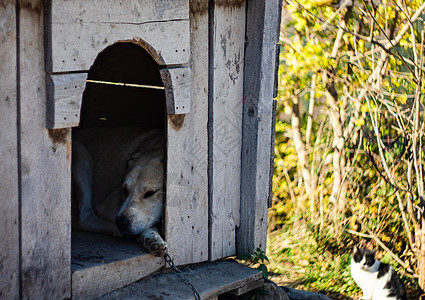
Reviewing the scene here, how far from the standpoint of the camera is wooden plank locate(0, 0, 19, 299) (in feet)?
9.28

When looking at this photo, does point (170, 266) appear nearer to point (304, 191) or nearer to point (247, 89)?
point (247, 89)

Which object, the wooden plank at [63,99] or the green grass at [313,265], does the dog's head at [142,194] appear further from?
the green grass at [313,265]

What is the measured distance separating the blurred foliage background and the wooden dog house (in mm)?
2297

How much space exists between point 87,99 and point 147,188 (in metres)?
1.27

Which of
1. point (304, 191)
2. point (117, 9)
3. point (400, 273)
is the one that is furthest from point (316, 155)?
point (117, 9)

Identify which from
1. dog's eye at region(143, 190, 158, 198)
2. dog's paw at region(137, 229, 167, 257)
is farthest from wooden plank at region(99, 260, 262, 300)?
dog's eye at region(143, 190, 158, 198)

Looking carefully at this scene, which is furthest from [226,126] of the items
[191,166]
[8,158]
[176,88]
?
[8,158]

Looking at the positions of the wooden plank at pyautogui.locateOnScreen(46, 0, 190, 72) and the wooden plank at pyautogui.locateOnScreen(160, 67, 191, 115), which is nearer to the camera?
the wooden plank at pyautogui.locateOnScreen(46, 0, 190, 72)

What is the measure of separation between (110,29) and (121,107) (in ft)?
6.70

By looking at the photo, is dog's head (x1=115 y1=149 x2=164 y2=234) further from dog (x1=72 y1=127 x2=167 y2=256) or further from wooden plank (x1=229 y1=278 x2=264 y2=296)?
wooden plank (x1=229 y1=278 x2=264 y2=296)

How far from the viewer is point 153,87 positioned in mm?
5004

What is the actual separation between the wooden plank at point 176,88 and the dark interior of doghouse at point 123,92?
104cm

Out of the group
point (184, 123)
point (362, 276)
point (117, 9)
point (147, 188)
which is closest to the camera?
point (117, 9)

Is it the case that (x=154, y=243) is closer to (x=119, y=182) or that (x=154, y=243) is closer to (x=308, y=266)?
(x=119, y=182)
